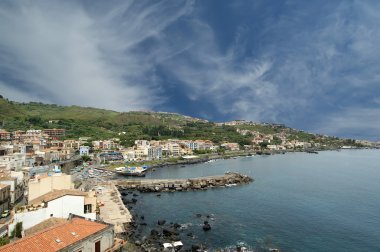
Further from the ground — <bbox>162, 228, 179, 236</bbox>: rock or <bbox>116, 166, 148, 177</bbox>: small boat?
<bbox>116, 166, 148, 177</bbox>: small boat

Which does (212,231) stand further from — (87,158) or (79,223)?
(87,158)

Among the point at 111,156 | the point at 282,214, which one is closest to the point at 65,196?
the point at 282,214

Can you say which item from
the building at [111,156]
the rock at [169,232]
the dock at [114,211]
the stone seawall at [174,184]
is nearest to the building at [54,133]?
the building at [111,156]

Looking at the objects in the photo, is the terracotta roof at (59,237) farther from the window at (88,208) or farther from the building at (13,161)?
the building at (13,161)

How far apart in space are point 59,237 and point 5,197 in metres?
26.1

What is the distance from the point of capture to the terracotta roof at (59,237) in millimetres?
16750

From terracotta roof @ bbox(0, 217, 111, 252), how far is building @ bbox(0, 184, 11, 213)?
72.1 ft

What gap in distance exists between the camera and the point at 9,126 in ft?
505

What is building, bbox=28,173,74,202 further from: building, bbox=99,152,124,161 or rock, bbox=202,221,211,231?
building, bbox=99,152,124,161

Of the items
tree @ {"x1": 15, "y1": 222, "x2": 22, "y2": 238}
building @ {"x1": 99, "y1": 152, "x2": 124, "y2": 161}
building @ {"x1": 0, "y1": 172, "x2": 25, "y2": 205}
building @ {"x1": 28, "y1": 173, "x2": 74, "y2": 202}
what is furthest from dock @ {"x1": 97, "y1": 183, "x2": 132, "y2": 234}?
building @ {"x1": 99, "y1": 152, "x2": 124, "y2": 161}

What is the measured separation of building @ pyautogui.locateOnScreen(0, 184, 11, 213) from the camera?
126 feet

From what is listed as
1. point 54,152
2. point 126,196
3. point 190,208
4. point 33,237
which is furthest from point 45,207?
Answer: point 54,152

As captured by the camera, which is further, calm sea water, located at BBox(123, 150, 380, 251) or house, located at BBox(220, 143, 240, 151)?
house, located at BBox(220, 143, 240, 151)

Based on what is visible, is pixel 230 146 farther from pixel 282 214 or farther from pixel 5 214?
pixel 5 214
